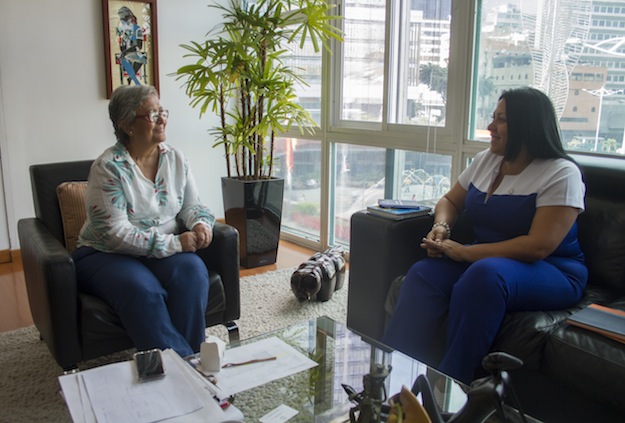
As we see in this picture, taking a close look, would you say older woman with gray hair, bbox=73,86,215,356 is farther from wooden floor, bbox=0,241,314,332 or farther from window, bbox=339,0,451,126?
window, bbox=339,0,451,126

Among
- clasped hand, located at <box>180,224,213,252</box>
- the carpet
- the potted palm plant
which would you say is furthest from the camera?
the potted palm plant

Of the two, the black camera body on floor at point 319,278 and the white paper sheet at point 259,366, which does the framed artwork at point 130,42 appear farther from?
the white paper sheet at point 259,366

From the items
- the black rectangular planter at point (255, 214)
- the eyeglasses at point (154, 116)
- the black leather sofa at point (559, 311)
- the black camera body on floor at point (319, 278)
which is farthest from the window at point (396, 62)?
the eyeglasses at point (154, 116)

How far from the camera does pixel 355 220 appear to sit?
83.7 inches

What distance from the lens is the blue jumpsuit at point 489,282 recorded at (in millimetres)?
1589

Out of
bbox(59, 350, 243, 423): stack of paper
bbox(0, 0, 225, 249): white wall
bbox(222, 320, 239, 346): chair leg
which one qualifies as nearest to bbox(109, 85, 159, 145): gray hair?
bbox(222, 320, 239, 346): chair leg

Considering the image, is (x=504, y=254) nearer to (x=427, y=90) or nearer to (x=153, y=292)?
(x=153, y=292)

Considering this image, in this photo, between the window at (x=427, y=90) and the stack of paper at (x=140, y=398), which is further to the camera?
the window at (x=427, y=90)

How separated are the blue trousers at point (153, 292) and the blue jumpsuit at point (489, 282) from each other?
0.68 m

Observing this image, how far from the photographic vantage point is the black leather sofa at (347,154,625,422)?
4.58 feet

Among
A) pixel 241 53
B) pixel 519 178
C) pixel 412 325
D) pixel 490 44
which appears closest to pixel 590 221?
pixel 519 178

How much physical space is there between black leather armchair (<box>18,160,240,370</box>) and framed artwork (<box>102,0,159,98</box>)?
1.68 m

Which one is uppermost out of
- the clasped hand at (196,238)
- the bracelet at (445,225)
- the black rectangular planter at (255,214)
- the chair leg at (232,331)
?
the bracelet at (445,225)

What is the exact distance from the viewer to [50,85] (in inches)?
138
